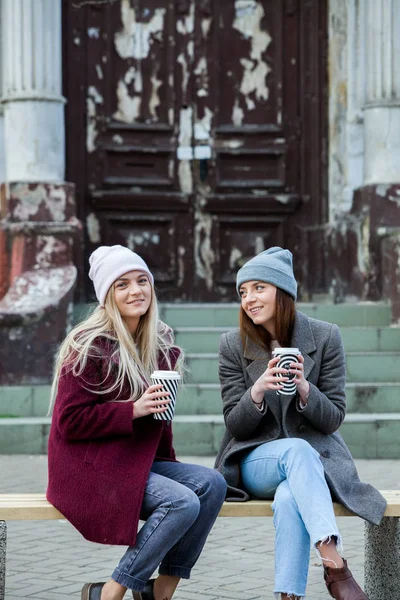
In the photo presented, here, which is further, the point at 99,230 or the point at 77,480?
the point at 99,230

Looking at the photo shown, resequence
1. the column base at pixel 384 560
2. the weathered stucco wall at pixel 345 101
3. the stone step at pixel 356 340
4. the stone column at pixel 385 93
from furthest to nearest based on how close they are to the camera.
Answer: the weathered stucco wall at pixel 345 101
the stone column at pixel 385 93
the stone step at pixel 356 340
the column base at pixel 384 560

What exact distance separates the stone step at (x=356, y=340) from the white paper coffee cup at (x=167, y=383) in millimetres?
4673

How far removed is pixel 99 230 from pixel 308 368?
216 inches

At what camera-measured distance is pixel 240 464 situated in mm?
4570

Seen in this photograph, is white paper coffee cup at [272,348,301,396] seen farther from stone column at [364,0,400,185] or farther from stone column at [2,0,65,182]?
stone column at [364,0,400,185]

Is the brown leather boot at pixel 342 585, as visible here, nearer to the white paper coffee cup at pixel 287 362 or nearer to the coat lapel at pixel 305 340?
the white paper coffee cup at pixel 287 362

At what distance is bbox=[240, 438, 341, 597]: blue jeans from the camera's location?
4.12 metres

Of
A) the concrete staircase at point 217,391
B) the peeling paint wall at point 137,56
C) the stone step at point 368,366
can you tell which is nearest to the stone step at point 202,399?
the concrete staircase at point 217,391

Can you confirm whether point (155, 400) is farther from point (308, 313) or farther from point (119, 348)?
point (308, 313)

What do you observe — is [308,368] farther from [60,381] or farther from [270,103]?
[270,103]

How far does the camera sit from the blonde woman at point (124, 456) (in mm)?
4145

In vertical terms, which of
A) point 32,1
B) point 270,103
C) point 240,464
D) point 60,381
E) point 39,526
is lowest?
point 39,526

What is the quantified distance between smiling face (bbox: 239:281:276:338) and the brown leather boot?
3.17 ft

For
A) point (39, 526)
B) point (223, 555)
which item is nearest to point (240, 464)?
point (223, 555)
